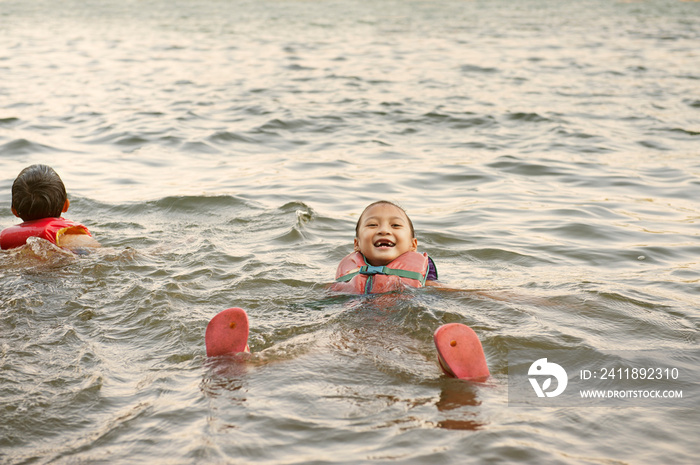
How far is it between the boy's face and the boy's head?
2558 mm

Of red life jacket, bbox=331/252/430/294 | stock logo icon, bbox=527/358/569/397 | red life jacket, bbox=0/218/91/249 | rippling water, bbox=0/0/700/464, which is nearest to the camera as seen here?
rippling water, bbox=0/0/700/464

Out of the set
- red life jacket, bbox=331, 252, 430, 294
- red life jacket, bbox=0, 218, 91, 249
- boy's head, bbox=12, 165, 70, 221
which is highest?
boy's head, bbox=12, 165, 70, 221

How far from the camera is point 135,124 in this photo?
38.7 ft

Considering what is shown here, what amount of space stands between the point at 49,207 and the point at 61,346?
6.56 ft

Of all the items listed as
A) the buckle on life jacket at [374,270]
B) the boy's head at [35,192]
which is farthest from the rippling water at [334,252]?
the boy's head at [35,192]

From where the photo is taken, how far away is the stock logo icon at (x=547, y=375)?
3828 mm

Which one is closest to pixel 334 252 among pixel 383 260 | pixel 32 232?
pixel 383 260

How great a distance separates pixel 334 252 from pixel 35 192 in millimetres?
2567

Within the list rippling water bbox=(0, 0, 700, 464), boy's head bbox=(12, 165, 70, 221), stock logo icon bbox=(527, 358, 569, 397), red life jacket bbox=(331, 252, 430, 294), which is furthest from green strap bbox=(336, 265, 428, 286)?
boy's head bbox=(12, 165, 70, 221)

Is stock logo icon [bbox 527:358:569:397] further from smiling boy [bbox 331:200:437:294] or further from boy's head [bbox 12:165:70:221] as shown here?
boy's head [bbox 12:165:70:221]

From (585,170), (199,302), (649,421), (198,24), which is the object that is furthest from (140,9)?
(649,421)

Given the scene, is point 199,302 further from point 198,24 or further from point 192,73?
point 198,24

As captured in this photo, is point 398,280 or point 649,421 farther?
point 398,280

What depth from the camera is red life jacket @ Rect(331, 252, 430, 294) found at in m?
5.21
